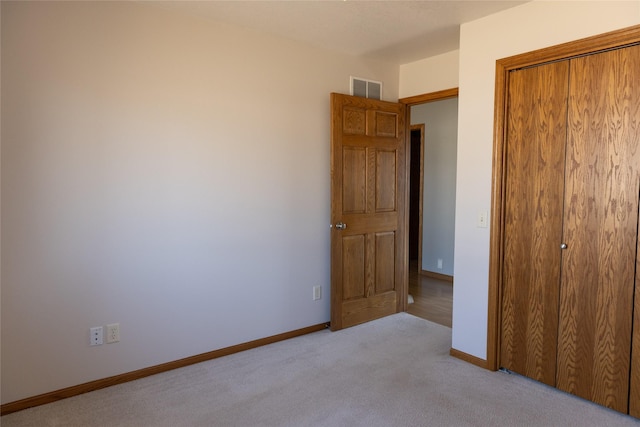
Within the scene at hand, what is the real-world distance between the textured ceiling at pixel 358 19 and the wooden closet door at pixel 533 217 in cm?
60

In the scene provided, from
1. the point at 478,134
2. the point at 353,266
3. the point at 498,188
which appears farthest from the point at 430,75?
the point at 353,266

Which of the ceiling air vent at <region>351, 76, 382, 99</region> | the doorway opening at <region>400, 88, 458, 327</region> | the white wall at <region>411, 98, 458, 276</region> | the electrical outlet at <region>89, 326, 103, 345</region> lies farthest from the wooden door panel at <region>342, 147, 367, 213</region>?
the white wall at <region>411, 98, 458, 276</region>

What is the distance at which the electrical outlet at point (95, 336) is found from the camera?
8.48 ft

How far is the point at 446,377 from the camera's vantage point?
278 centimetres

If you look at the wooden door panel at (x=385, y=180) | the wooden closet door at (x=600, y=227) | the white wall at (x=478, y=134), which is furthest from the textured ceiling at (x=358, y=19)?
the wooden door panel at (x=385, y=180)

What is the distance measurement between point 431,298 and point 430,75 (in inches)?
92.6

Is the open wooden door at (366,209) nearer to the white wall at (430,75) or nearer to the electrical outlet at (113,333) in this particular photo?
the white wall at (430,75)

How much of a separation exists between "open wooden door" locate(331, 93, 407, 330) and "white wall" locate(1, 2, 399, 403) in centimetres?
17

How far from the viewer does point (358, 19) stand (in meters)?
2.89

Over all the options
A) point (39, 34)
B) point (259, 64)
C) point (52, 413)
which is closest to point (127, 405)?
point (52, 413)

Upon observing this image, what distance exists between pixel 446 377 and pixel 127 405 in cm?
197

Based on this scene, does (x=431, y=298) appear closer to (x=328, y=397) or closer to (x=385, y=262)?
(x=385, y=262)

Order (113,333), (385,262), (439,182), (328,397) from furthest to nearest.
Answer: (439,182) → (385,262) → (113,333) → (328,397)

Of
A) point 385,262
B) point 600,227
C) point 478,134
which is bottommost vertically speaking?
point 385,262
